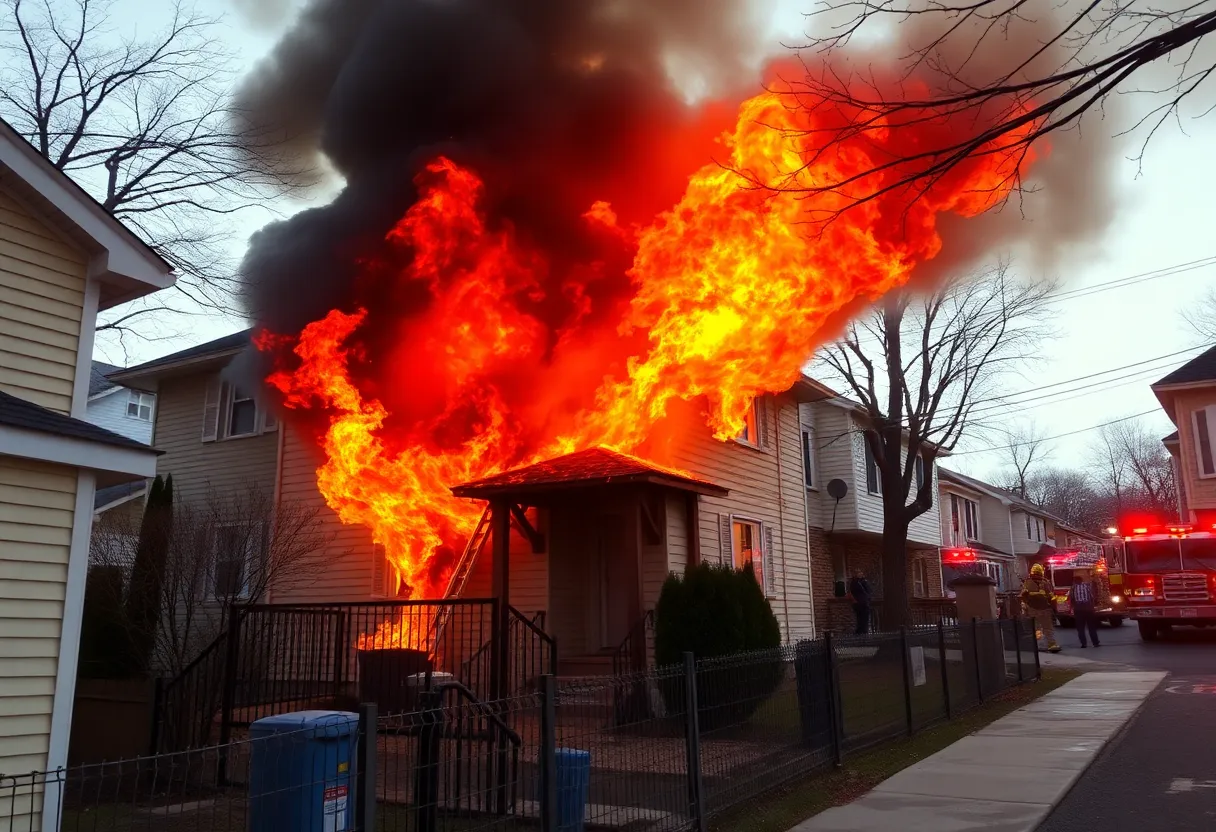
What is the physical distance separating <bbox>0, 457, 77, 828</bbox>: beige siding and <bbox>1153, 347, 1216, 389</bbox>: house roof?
27054 mm

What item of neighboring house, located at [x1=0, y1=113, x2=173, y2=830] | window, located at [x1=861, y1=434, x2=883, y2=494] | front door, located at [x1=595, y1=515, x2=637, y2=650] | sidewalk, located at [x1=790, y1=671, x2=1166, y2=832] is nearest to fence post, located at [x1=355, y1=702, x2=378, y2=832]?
neighboring house, located at [x1=0, y1=113, x2=173, y2=830]

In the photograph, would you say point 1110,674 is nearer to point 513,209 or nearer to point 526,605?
point 526,605

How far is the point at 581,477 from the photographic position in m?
11.2

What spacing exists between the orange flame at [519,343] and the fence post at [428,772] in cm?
903

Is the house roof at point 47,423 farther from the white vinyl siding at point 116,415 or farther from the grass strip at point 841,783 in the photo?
→ the white vinyl siding at point 116,415

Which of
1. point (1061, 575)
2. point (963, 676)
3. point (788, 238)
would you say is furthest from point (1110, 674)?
point (1061, 575)

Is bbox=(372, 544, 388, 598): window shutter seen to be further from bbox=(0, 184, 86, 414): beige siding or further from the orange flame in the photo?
bbox=(0, 184, 86, 414): beige siding

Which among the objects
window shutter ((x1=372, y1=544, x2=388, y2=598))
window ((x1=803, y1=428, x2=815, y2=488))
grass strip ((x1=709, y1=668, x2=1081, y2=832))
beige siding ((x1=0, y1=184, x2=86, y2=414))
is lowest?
grass strip ((x1=709, y1=668, x2=1081, y2=832))

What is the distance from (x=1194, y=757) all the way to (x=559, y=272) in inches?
390

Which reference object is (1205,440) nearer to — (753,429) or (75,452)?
(753,429)

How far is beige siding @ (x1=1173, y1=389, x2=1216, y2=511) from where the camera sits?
82.9ft

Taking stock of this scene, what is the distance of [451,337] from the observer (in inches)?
539

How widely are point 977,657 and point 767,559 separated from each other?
5.62m

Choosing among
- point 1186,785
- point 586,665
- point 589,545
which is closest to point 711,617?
point 586,665
